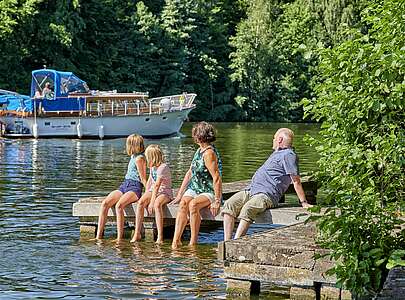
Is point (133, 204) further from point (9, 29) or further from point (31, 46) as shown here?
point (31, 46)

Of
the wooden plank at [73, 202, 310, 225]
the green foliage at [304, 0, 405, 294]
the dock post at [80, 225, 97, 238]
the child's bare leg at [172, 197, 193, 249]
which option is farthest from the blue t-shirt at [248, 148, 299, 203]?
the green foliage at [304, 0, 405, 294]

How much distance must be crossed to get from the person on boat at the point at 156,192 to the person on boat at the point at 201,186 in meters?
0.34

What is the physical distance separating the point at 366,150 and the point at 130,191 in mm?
6082

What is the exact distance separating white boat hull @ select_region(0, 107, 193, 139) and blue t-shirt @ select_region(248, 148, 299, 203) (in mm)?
33444

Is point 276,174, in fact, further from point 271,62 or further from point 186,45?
point 271,62

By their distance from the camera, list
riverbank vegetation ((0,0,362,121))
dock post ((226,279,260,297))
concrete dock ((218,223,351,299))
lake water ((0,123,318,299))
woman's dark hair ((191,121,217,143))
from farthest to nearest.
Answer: riverbank vegetation ((0,0,362,121)), woman's dark hair ((191,121,217,143)), lake water ((0,123,318,299)), dock post ((226,279,260,297)), concrete dock ((218,223,351,299))

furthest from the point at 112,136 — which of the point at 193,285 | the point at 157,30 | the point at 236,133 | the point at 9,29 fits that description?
the point at 193,285

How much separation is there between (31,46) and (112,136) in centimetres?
1933

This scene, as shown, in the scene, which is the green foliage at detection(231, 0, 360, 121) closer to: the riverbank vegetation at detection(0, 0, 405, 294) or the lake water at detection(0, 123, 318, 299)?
the riverbank vegetation at detection(0, 0, 405, 294)

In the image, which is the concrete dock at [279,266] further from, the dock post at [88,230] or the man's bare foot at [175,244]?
the dock post at [88,230]

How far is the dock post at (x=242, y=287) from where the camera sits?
9.49 m

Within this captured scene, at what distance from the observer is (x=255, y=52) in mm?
70500

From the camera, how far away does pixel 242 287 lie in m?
9.52

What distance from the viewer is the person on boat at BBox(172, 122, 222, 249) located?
41.1ft
